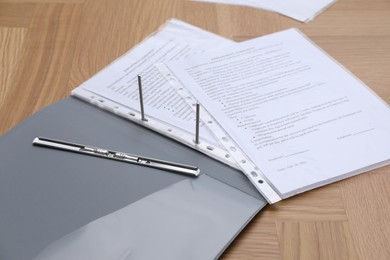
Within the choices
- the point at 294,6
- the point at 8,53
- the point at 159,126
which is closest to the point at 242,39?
the point at 294,6

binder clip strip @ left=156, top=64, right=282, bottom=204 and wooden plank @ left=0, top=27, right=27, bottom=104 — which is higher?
wooden plank @ left=0, top=27, right=27, bottom=104

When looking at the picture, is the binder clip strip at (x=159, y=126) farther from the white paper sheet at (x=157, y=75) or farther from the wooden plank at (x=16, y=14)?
the wooden plank at (x=16, y=14)

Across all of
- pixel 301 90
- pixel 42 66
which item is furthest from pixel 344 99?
pixel 42 66

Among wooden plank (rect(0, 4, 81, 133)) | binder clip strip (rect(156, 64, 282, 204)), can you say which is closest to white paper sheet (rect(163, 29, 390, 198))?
binder clip strip (rect(156, 64, 282, 204))

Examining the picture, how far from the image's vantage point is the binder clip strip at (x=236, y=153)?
63 centimetres

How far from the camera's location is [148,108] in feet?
→ 2.45

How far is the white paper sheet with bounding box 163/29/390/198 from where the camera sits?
66 centimetres

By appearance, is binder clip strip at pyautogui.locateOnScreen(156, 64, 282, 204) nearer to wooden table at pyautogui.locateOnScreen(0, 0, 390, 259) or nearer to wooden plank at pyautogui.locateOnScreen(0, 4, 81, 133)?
wooden table at pyautogui.locateOnScreen(0, 0, 390, 259)

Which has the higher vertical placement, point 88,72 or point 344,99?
point 88,72

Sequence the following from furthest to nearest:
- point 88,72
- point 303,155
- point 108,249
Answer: point 88,72
point 303,155
point 108,249

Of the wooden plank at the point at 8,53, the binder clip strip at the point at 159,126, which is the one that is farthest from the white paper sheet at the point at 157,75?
the wooden plank at the point at 8,53

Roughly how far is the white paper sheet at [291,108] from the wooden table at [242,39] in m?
0.03

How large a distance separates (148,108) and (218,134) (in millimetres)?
111

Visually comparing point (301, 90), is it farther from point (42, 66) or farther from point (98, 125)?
point (42, 66)
